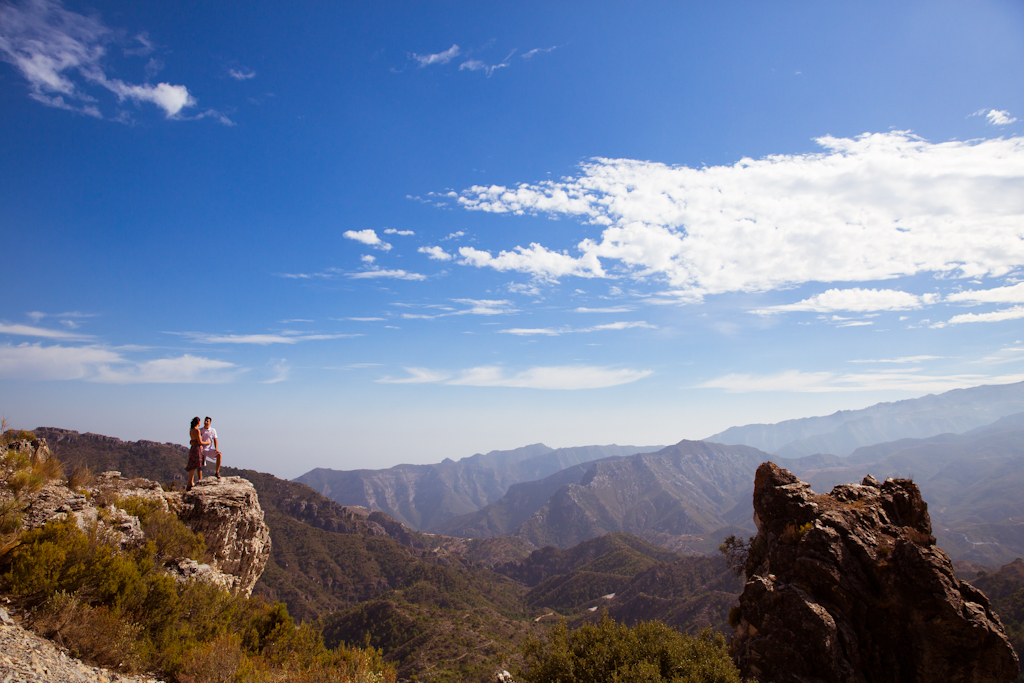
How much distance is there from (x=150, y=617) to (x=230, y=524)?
7360 millimetres

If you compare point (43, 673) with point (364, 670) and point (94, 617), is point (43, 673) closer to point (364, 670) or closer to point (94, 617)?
point (94, 617)

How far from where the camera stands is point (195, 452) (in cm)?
1839

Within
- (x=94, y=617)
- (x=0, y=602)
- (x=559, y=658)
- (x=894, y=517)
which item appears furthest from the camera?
(x=894, y=517)

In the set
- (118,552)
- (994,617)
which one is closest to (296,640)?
(118,552)

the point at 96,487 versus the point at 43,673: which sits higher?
the point at 96,487

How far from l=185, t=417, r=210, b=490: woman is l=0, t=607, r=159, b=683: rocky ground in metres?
10.0

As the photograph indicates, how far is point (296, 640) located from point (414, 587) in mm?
133932

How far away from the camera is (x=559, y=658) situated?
45.1 ft

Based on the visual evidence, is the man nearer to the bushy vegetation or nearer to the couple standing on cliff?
the couple standing on cliff

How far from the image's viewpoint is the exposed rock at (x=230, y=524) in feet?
56.8

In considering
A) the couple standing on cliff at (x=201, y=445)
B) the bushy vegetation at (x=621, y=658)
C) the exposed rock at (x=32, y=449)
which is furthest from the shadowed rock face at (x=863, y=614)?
the exposed rock at (x=32, y=449)

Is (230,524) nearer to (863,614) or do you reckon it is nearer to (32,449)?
(32,449)

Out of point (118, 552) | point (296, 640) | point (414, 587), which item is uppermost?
point (118, 552)

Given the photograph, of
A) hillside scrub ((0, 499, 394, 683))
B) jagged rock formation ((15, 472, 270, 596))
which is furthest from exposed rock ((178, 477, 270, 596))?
hillside scrub ((0, 499, 394, 683))
